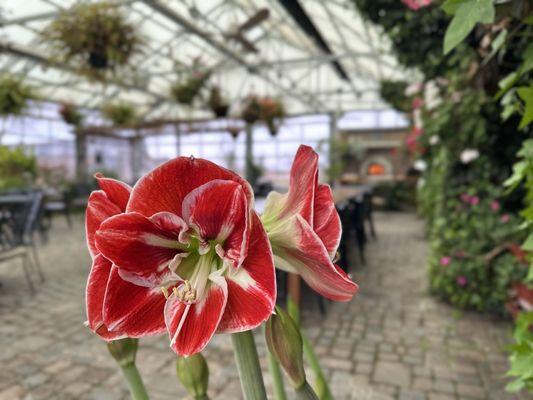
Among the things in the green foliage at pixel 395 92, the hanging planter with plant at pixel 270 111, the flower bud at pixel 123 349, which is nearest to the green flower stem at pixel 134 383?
the flower bud at pixel 123 349

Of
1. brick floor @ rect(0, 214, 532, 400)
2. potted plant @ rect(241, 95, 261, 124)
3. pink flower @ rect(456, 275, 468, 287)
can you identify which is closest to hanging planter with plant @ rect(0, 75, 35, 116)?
brick floor @ rect(0, 214, 532, 400)

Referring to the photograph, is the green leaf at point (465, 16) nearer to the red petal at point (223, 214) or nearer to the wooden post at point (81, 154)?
the red petal at point (223, 214)

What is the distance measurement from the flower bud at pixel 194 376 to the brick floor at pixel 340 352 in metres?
1.88

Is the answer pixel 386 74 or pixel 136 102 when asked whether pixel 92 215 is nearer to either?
pixel 386 74

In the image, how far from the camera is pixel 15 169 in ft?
30.4

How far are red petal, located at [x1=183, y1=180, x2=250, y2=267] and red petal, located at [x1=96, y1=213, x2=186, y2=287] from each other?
0.02 m

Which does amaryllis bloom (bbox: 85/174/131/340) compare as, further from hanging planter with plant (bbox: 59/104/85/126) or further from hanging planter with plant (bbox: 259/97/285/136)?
hanging planter with plant (bbox: 59/104/85/126)

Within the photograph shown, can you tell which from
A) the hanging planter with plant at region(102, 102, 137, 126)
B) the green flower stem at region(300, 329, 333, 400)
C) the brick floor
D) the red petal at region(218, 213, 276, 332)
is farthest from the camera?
the hanging planter with plant at region(102, 102, 137, 126)

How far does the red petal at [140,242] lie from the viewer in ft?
1.17

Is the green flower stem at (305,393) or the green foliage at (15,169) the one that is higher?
the green flower stem at (305,393)

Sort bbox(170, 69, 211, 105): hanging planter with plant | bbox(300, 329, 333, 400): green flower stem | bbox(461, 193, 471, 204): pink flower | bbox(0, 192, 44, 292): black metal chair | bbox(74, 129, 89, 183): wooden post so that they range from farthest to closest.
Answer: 1. bbox(74, 129, 89, 183): wooden post
2. bbox(170, 69, 211, 105): hanging planter with plant
3. bbox(0, 192, 44, 292): black metal chair
4. bbox(461, 193, 471, 204): pink flower
5. bbox(300, 329, 333, 400): green flower stem

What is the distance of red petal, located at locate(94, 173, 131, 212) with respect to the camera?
41cm

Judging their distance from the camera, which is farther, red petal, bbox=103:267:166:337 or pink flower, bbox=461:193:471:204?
pink flower, bbox=461:193:471:204

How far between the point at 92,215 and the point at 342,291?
0.84 ft
